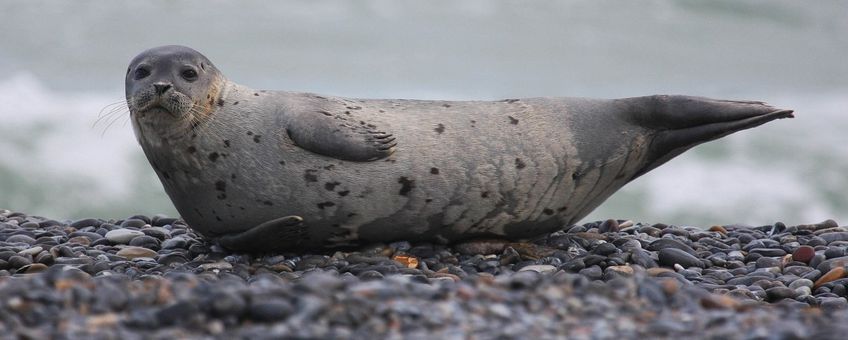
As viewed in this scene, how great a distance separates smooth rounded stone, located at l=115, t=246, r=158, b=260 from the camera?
7.90 meters

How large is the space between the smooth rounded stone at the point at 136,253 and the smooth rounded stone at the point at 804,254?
4038 millimetres

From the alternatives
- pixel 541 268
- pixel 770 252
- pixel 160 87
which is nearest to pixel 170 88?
pixel 160 87

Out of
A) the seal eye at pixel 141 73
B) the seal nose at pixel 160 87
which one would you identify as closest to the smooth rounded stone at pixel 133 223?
the seal eye at pixel 141 73

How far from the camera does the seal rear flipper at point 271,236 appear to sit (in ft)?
24.5

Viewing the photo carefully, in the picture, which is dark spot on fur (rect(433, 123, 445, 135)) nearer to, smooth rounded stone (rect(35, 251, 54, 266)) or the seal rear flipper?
the seal rear flipper

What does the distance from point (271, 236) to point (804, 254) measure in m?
3.34

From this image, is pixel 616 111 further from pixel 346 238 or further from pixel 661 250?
pixel 346 238

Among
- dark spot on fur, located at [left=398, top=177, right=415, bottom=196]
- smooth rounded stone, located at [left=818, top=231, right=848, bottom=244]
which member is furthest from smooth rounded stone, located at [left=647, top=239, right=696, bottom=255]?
dark spot on fur, located at [left=398, top=177, right=415, bottom=196]

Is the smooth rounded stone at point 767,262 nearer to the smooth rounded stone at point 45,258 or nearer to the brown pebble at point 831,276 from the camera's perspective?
the brown pebble at point 831,276

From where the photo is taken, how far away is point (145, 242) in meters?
8.35

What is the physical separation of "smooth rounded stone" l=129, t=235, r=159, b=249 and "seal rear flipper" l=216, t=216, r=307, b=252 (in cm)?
71

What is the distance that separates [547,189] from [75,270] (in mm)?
2915

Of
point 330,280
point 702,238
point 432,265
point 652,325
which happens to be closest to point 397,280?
point 330,280

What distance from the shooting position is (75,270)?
23.3 feet
